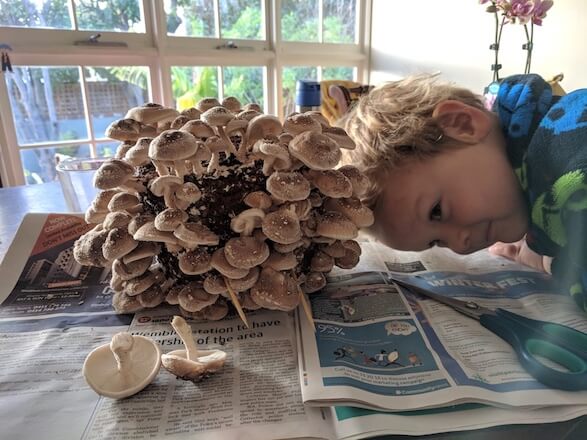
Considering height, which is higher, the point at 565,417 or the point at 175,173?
the point at 175,173

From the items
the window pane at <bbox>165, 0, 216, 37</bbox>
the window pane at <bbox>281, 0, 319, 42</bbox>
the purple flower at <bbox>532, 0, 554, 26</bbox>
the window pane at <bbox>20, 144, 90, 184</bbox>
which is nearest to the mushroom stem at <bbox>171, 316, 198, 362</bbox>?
the purple flower at <bbox>532, 0, 554, 26</bbox>

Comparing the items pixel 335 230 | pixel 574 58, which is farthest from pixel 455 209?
pixel 574 58

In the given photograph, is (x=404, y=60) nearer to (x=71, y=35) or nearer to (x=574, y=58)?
(x=574, y=58)

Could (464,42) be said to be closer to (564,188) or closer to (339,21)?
(339,21)

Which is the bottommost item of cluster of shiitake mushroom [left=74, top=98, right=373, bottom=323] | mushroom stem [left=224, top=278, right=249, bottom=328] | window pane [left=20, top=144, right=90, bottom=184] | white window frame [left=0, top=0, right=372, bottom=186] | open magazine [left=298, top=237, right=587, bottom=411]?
window pane [left=20, top=144, right=90, bottom=184]

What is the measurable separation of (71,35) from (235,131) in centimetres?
206

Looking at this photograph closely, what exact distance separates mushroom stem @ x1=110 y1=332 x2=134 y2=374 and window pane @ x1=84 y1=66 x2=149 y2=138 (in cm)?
219

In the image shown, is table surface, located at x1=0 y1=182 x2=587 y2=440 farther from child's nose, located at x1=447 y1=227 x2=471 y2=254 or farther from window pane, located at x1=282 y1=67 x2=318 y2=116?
window pane, located at x1=282 y1=67 x2=318 y2=116

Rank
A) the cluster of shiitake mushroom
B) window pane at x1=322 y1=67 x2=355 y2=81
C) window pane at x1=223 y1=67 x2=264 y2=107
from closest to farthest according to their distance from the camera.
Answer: the cluster of shiitake mushroom → window pane at x1=223 y1=67 x2=264 y2=107 → window pane at x1=322 y1=67 x2=355 y2=81

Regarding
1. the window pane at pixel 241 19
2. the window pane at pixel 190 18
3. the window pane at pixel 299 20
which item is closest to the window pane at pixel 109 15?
the window pane at pixel 190 18

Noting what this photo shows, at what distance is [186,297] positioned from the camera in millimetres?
533

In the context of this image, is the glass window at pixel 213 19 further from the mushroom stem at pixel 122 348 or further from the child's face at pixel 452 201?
the mushroom stem at pixel 122 348

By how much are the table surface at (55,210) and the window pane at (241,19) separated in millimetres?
1678

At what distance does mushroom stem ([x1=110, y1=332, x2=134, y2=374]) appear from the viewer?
412 millimetres
